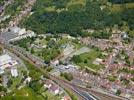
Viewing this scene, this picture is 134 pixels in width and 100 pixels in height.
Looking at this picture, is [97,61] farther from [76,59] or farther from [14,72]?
[14,72]

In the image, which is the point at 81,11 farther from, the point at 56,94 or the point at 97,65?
the point at 56,94

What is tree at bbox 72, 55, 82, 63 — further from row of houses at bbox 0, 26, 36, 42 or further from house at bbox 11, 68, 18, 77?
row of houses at bbox 0, 26, 36, 42

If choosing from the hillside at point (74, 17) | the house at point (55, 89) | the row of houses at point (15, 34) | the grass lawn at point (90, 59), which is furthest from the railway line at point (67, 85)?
the hillside at point (74, 17)

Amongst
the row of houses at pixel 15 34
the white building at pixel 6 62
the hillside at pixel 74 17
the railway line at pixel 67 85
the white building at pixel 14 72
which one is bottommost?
the railway line at pixel 67 85

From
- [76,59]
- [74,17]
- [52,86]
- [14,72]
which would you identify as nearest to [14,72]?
[14,72]

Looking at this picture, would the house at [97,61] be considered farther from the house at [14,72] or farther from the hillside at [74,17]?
the house at [14,72]

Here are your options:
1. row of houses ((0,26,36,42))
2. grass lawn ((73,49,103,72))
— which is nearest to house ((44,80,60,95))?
grass lawn ((73,49,103,72))

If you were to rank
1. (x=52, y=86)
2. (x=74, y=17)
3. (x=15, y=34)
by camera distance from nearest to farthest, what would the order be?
(x=52, y=86)
(x=15, y=34)
(x=74, y=17)
